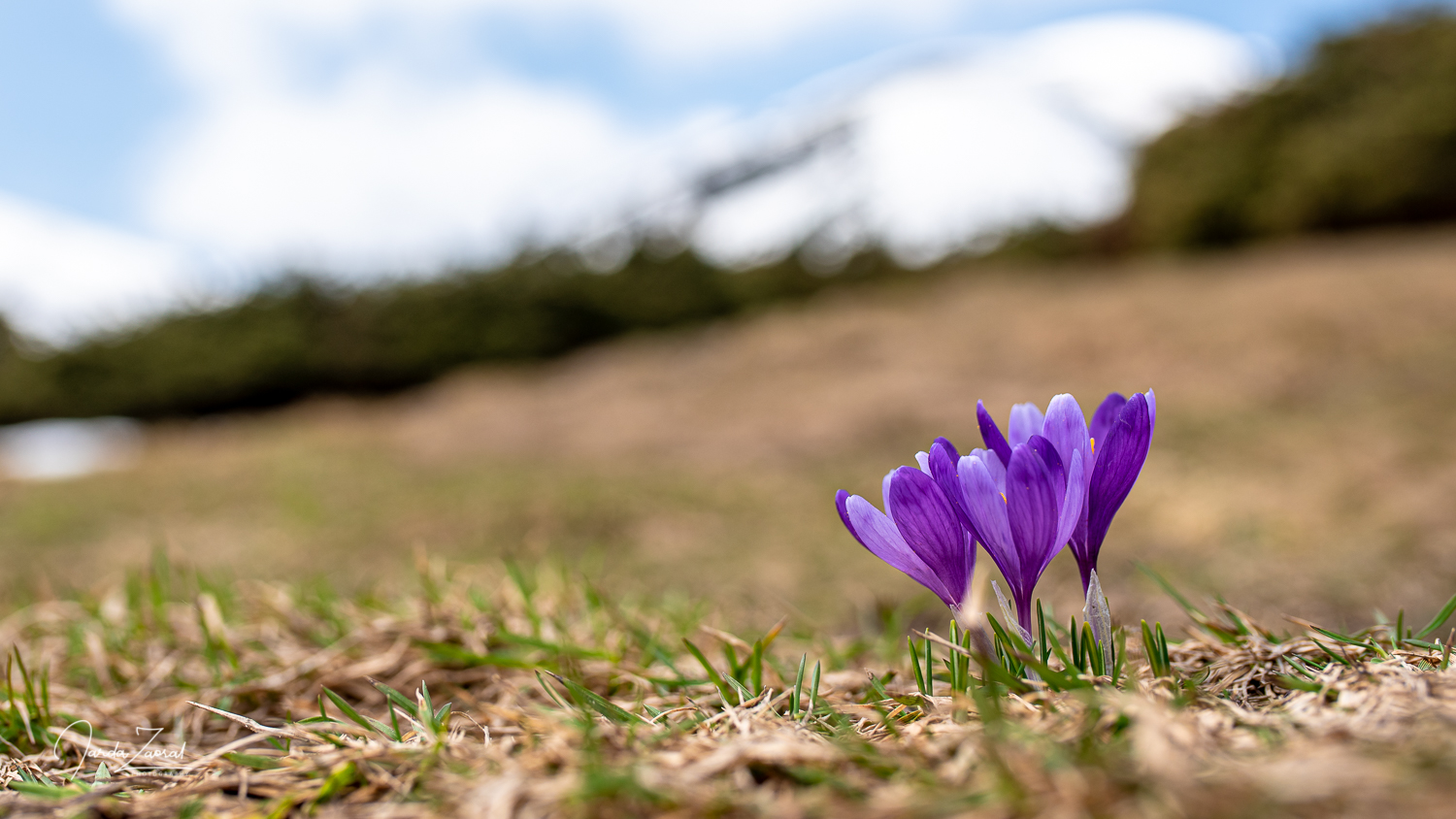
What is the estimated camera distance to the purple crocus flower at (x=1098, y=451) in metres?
0.86

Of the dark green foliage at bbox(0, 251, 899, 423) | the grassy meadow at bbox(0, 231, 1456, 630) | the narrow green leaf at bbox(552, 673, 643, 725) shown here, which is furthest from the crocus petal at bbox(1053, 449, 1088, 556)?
the dark green foliage at bbox(0, 251, 899, 423)

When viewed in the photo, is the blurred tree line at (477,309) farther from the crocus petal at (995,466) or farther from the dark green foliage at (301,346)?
the crocus petal at (995,466)

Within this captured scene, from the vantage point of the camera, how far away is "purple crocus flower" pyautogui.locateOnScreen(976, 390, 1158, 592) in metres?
0.86

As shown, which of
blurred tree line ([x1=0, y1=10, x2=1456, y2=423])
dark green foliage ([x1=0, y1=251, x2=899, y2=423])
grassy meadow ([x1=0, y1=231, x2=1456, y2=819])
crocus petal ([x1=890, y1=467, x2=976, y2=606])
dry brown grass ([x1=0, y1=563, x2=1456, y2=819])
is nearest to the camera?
dry brown grass ([x1=0, y1=563, x2=1456, y2=819])

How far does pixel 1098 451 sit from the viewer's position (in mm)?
890

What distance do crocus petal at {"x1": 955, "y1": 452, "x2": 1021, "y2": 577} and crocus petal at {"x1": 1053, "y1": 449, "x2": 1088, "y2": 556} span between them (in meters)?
0.04

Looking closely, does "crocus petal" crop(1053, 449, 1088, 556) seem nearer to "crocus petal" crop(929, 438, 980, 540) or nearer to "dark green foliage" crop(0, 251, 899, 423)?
"crocus petal" crop(929, 438, 980, 540)

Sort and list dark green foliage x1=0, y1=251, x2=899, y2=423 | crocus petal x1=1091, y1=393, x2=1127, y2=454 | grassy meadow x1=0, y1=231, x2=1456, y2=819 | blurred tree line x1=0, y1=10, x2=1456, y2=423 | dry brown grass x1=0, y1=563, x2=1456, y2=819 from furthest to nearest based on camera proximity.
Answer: dark green foliage x1=0, y1=251, x2=899, y2=423, blurred tree line x1=0, y1=10, x2=1456, y2=423, crocus petal x1=1091, y1=393, x2=1127, y2=454, grassy meadow x1=0, y1=231, x2=1456, y2=819, dry brown grass x1=0, y1=563, x2=1456, y2=819

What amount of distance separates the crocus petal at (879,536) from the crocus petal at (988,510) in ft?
0.21

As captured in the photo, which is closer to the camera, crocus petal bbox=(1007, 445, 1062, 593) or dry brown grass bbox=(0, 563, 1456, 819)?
dry brown grass bbox=(0, 563, 1456, 819)

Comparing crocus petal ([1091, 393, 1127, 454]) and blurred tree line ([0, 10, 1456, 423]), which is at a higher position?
blurred tree line ([0, 10, 1456, 423])

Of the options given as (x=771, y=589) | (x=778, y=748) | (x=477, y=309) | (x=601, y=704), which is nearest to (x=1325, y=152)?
(x=477, y=309)

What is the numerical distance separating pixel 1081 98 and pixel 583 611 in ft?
244

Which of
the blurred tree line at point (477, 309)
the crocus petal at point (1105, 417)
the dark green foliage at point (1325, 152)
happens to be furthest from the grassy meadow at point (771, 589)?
the blurred tree line at point (477, 309)
